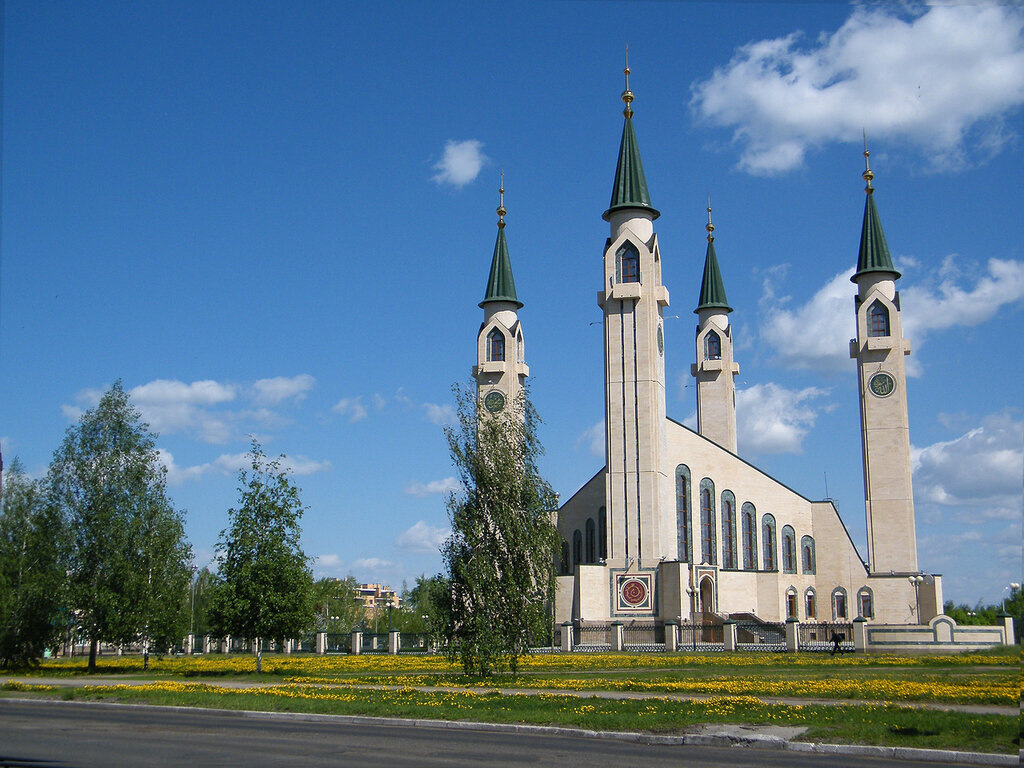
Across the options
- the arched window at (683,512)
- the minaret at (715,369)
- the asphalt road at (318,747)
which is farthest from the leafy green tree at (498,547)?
the minaret at (715,369)

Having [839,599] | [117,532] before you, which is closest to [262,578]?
[117,532]

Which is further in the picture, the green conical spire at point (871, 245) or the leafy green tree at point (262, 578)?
the green conical spire at point (871, 245)

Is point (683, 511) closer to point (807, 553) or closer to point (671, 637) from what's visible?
point (807, 553)

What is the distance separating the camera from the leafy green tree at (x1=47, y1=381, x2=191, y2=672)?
38219 mm

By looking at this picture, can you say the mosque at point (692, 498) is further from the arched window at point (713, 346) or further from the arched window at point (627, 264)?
the arched window at point (713, 346)

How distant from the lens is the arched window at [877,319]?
216ft

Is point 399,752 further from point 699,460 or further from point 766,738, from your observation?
point 699,460

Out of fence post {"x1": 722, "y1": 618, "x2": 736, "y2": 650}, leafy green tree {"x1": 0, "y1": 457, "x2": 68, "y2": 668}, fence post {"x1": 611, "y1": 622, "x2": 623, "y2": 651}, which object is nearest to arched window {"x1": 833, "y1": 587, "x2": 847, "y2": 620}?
fence post {"x1": 722, "y1": 618, "x2": 736, "y2": 650}

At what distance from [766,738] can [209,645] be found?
56.7 metres

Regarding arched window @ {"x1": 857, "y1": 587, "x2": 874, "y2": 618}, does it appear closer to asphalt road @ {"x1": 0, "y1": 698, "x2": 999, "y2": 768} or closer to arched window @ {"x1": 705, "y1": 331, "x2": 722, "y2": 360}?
arched window @ {"x1": 705, "y1": 331, "x2": 722, "y2": 360}

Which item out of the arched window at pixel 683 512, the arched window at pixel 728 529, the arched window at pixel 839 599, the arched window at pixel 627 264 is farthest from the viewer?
the arched window at pixel 839 599

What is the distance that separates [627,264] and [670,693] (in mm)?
40038

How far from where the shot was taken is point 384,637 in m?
56.2

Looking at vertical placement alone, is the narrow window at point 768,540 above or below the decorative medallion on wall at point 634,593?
above
